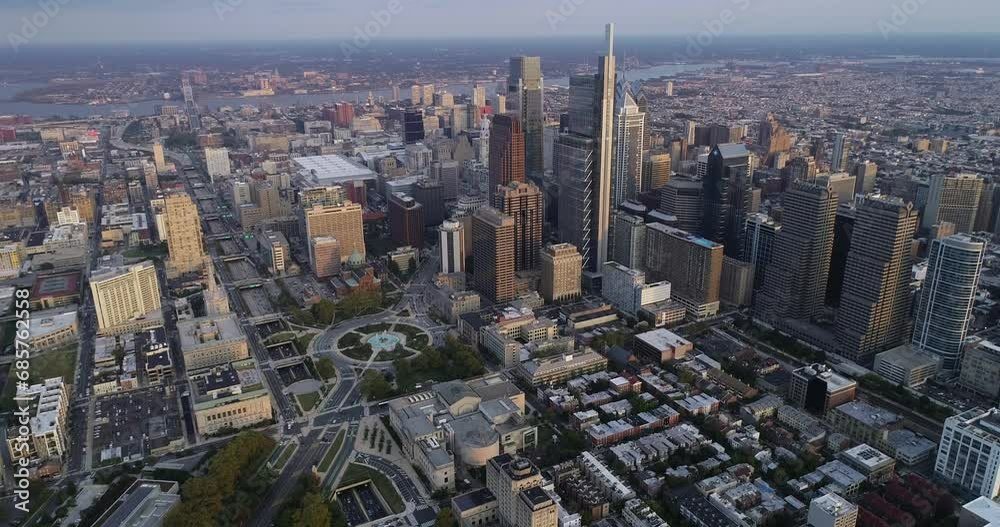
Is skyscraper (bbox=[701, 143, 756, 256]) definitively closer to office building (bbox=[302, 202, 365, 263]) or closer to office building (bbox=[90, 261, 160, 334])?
office building (bbox=[302, 202, 365, 263])

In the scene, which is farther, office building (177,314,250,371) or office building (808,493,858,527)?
office building (177,314,250,371)

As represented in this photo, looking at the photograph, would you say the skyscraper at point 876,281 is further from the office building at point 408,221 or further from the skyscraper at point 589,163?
the office building at point 408,221

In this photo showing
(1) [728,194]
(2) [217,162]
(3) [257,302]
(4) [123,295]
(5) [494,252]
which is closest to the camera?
(4) [123,295]

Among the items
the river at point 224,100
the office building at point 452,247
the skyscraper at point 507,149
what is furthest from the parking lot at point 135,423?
the river at point 224,100

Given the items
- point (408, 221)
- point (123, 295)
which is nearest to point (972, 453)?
point (408, 221)

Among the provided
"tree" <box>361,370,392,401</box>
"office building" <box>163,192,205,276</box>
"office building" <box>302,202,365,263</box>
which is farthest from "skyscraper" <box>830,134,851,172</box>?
"office building" <box>163,192,205,276</box>

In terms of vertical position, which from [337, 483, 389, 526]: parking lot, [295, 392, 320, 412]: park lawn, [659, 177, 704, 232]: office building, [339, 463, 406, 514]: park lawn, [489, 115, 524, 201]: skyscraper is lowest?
[337, 483, 389, 526]: parking lot

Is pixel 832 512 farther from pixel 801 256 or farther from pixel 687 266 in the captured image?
pixel 687 266
